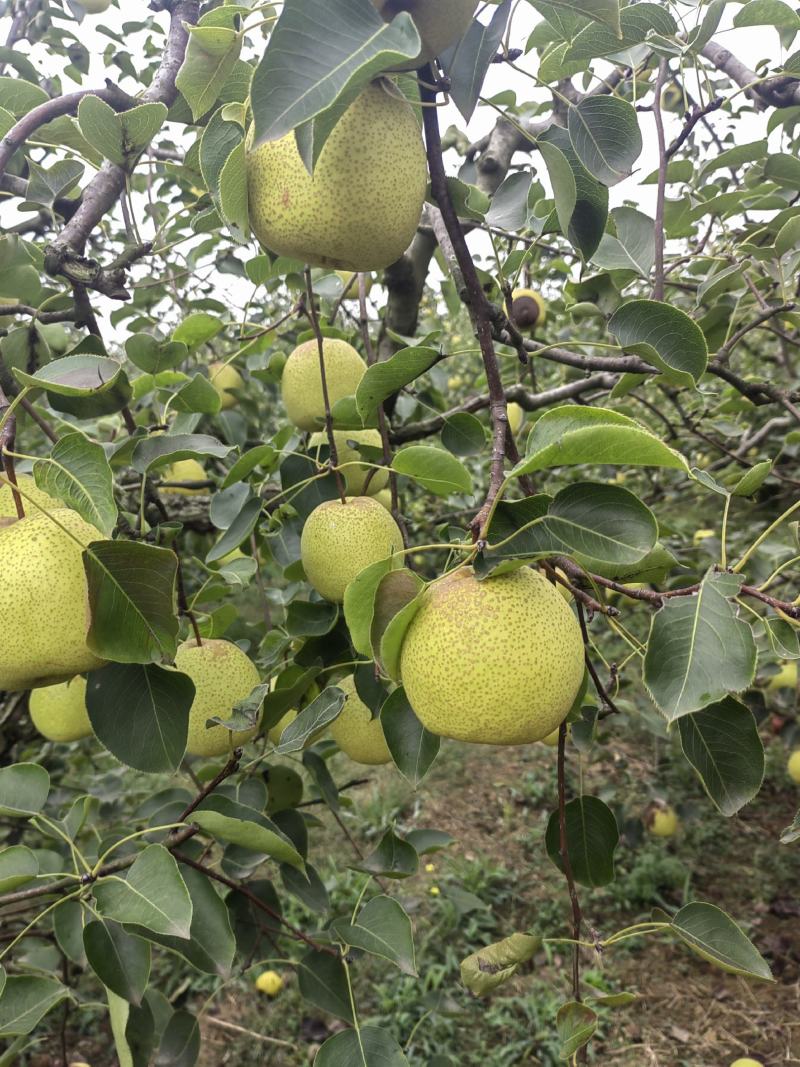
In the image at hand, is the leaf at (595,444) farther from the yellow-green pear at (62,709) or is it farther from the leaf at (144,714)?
the yellow-green pear at (62,709)

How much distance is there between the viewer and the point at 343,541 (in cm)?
146

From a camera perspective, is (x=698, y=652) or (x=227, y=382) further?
(x=227, y=382)

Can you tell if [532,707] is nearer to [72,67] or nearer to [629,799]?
[72,67]

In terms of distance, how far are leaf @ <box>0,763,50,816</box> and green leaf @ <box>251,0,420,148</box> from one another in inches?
48.8

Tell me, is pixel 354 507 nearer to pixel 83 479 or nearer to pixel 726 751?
pixel 83 479

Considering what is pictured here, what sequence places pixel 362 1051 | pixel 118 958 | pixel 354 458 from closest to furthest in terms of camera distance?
pixel 118 958, pixel 362 1051, pixel 354 458

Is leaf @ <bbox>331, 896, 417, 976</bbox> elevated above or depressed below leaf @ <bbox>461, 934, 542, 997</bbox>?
below

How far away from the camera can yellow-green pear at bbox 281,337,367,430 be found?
6.44 ft

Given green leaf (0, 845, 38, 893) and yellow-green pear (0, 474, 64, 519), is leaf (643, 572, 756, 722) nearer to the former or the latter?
yellow-green pear (0, 474, 64, 519)

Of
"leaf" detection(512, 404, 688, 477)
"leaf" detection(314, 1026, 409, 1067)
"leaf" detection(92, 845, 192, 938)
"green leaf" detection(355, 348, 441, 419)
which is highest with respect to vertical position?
"leaf" detection(512, 404, 688, 477)

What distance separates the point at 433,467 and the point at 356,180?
38 centimetres

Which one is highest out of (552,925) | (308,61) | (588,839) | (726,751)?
(308,61)

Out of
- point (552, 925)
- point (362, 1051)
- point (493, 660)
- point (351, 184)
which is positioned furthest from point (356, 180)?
point (552, 925)

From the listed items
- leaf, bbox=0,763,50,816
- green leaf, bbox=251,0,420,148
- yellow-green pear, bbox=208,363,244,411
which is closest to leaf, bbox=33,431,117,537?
green leaf, bbox=251,0,420,148
